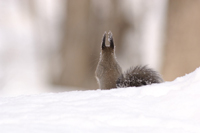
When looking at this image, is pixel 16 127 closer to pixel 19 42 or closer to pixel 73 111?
pixel 73 111

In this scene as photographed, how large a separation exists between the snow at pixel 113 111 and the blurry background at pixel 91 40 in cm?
408

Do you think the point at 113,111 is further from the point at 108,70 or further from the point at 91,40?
the point at 91,40

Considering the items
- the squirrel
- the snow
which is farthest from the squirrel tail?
the snow

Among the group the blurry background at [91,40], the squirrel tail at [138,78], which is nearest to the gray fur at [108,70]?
the squirrel tail at [138,78]

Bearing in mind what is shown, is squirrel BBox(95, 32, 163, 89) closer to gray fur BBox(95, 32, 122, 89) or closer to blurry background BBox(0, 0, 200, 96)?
gray fur BBox(95, 32, 122, 89)

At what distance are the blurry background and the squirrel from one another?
2169mm

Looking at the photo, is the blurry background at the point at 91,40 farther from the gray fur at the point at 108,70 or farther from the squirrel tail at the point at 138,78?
the squirrel tail at the point at 138,78

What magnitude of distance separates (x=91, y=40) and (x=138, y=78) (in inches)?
159

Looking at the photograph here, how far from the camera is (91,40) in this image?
6836mm

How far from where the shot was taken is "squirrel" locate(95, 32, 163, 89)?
9.37ft

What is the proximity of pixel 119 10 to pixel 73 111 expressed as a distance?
5.46m

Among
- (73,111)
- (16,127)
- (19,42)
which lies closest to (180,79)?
(73,111)

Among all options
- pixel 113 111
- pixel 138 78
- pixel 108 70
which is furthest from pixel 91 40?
pixel 113 111

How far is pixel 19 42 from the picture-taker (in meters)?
8.87
